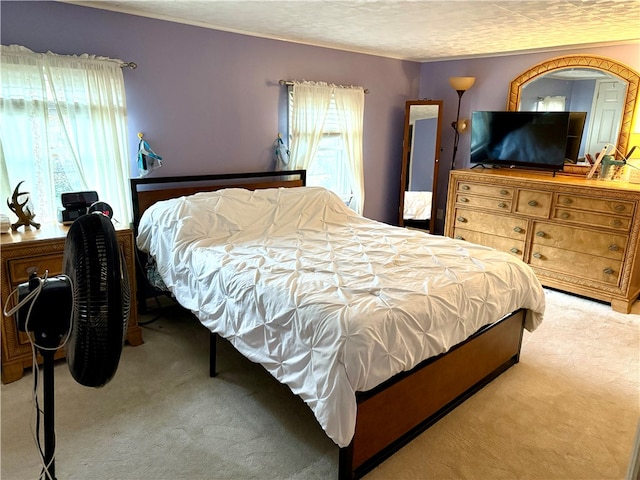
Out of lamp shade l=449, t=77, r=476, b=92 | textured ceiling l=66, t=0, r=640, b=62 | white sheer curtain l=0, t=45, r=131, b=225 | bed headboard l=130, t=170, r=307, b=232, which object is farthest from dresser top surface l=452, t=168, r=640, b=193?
white sheer curtain l=0, t=45, r=131, b=225

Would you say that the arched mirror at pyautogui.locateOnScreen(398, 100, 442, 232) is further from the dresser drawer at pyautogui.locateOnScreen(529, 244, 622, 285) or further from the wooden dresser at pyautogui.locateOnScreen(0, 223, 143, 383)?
the wooden dresser at pyautogui.locateOnScreen(0, 223, 143, 383)

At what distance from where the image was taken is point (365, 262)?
2582mm

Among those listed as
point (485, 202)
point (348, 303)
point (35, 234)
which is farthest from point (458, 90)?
point (35, 234)

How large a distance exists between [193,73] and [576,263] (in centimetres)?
362

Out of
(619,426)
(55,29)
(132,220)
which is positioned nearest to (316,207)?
(132,220)

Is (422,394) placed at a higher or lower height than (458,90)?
lower

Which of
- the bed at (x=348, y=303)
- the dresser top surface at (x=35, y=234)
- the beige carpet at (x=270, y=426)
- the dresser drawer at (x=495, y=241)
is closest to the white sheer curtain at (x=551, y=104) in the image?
the dresser drawer at (x=495, y=241)

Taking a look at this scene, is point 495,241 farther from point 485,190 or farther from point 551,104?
point 551,104

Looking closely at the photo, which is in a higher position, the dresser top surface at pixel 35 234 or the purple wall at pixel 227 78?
the purple wall at pixel 227 78

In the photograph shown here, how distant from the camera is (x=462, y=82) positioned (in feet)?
15.1

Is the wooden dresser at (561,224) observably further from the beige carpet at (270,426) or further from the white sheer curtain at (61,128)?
the white sheer curtain at (61,128)

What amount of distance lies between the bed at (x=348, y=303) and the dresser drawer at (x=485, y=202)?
1.50 metres

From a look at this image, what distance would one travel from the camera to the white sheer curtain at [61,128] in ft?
8.84

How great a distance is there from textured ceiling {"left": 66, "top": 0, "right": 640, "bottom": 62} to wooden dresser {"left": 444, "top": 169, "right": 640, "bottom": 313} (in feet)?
3.95
